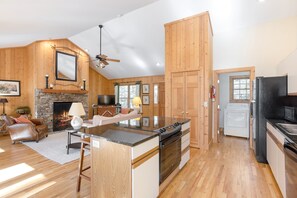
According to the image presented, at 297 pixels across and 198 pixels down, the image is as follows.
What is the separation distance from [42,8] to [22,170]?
325 centimetres

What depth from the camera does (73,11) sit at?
3674mm

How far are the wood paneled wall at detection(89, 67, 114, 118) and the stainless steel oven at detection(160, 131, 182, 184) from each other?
24.2ft

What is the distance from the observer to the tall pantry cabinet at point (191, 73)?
4.05 m

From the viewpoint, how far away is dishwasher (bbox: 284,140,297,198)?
159cm

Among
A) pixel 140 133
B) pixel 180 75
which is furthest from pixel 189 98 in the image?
pixel 140 133

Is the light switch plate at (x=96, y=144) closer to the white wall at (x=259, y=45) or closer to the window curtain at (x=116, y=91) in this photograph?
the white wall at (x=259, y=45)

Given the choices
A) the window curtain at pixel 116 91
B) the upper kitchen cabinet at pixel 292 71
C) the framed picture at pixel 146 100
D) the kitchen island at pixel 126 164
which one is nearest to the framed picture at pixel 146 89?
the framed picture at pixel 146 100

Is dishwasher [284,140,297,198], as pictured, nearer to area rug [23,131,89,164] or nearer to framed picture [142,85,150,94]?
area rug [23,131,89,164]

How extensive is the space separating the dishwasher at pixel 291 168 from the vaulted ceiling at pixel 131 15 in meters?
3.33

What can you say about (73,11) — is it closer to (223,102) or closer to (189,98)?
(189,98)

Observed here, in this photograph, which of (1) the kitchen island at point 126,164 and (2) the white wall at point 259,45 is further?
(2) the white wall at point 259,45

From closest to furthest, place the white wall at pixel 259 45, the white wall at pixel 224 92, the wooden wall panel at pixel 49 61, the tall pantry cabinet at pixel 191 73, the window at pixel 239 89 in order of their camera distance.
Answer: the white wall at pixel 259 45, the tall pantry cabinet at pixel 191 73, the wooden wall panel at pixel 49 61, the window at pixel 239 89, the white wall at pixel 224 92

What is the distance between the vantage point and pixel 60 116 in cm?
653

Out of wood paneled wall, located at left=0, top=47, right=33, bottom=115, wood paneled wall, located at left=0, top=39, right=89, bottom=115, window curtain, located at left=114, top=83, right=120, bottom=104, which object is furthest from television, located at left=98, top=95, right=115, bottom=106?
wood paneled wall, located at left=0, top=47, right=33, bottom=115
